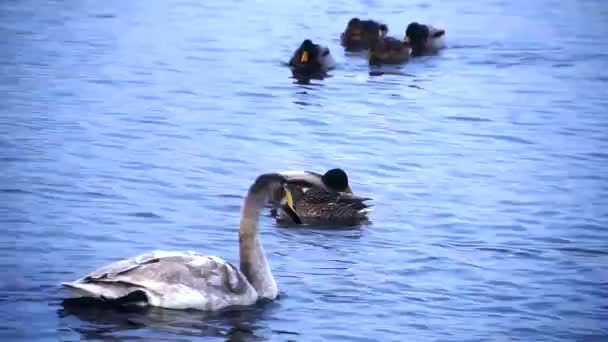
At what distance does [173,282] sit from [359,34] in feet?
49.0

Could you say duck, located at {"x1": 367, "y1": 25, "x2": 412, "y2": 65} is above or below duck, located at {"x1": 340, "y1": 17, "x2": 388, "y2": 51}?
below

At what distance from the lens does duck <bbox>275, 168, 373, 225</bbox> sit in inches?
627

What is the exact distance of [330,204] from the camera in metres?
16.2

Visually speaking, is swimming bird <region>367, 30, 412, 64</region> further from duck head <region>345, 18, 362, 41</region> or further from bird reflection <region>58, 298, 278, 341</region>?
bird reflection <region>58, 298, 278, 341</region>

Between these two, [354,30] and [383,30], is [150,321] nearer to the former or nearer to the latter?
[354,30]

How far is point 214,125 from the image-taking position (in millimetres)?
20141

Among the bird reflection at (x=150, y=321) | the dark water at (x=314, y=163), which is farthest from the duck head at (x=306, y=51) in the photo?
the bird reflection at (x=150, y=321)

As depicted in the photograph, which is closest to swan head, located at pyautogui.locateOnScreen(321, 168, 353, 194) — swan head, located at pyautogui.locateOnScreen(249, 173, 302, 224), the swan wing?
swan head, located at pyautogui.locateOnScreen(249, 173, 302, 224)

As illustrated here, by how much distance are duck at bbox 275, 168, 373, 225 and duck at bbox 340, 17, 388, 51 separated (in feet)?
31.3

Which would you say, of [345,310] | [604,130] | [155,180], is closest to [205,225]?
[155,180]

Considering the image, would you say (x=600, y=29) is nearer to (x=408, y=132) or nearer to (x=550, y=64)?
(x=550, y=64)

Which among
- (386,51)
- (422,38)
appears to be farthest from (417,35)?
(386,51)

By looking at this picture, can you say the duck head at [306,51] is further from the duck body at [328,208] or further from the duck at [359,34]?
the duck body at [328,208]

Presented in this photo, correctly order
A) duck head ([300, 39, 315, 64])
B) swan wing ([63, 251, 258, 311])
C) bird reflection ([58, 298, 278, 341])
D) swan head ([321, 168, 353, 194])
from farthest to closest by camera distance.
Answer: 1. duck head ([300, 39, 315, 64])
2. swan head ([321, 168, 353, 194])
3. swan wing ([63, 251, 258, 311])
4. bird reflection ([58, 298, 278, 341])
